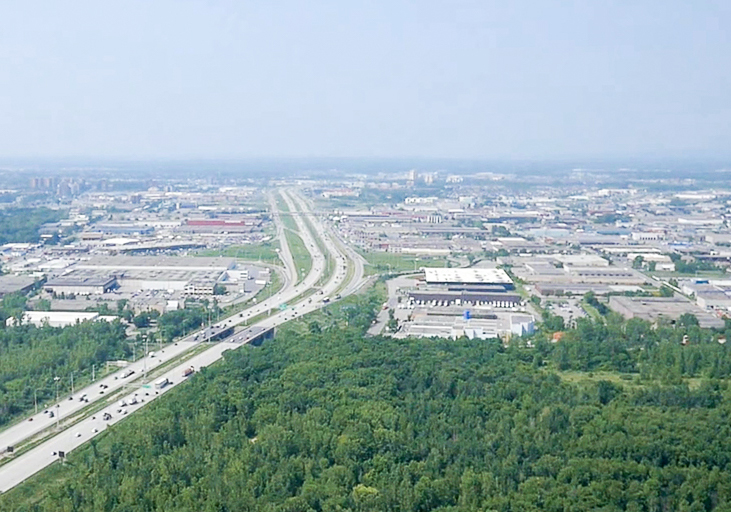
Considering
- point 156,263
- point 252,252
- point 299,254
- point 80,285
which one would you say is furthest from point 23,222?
point 80,285

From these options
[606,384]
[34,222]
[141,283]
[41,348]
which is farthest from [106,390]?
[34,222]

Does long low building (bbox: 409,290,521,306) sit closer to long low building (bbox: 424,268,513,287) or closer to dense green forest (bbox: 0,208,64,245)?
long low building (bbox: 424,268,513,287)

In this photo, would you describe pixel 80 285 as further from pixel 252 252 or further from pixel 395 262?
pixel 395 262

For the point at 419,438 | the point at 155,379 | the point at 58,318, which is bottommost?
the point at 155,379

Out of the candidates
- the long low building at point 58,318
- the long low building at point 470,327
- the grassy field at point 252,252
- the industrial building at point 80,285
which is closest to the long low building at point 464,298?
the long low building at point 470,327

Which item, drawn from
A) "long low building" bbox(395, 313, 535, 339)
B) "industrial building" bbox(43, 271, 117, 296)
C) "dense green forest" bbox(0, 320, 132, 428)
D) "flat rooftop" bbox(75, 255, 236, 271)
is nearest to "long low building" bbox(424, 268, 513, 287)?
"long low building" bbox(395, 313, 535, 339)

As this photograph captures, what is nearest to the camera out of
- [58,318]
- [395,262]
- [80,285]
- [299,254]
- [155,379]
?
[155,379]
